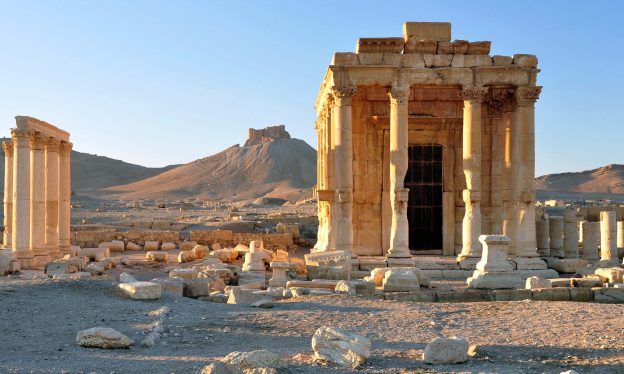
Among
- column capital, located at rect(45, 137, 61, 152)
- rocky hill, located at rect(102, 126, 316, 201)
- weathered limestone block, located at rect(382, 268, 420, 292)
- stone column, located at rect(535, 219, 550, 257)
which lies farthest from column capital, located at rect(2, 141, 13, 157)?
rocky hill, located at rect(102, 126, 316, 201)

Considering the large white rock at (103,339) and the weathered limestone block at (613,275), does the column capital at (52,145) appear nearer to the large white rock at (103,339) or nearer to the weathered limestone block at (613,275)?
the large white rock at (103,339)

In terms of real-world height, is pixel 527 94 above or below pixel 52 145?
above

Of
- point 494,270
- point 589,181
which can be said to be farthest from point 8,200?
point 589,181

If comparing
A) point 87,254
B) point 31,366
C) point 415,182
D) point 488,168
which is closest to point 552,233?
point 488,168

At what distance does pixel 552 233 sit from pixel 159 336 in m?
16.0

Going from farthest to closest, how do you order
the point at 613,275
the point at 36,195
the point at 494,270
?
the point at 36,195 < the point at 613,275 < the point at 494,270

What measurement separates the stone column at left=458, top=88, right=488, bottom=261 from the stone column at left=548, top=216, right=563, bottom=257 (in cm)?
429

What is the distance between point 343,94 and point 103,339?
1164 cm

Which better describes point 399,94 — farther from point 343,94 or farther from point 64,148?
point 64,148

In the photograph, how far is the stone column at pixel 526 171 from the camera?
61.6 feet

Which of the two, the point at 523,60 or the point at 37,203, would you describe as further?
the point at 37,203

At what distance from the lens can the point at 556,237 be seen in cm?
Answer: 2162

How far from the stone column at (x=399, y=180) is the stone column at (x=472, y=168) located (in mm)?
1730

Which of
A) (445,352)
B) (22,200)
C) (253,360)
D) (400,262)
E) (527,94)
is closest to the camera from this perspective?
(253,360)
